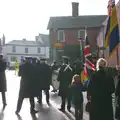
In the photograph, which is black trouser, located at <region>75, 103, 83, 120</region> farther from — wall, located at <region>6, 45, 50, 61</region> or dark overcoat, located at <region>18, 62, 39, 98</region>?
wall, located at <region>6, 45, 50, 61</region>

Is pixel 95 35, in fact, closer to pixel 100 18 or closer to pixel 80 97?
pixel 100 18

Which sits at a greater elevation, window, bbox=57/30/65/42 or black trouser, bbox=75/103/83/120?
window, bbox=57/30/65/42

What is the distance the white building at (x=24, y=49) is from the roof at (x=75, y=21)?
4169cm

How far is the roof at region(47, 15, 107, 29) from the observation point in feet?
202

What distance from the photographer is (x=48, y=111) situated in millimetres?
12562

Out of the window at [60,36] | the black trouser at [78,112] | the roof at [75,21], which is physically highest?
the roof at [75,21]

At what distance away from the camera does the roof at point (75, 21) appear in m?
61.7

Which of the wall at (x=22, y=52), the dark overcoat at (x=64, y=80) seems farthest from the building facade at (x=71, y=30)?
the dark overcoat at (x=64, y=80)

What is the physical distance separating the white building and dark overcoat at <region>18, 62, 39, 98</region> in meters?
94.0

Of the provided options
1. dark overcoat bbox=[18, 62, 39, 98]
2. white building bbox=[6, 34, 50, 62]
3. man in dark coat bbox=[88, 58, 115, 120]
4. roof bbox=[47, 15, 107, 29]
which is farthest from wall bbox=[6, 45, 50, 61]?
man in dark coat bbox=[88, 58, 115, 120]

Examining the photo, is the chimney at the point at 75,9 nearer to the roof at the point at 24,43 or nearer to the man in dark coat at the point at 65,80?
the roof at the point at 24,43

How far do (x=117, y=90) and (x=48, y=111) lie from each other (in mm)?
4220

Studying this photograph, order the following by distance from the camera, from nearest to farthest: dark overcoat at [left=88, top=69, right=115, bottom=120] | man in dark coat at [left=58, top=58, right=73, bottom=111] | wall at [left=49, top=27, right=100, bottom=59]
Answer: dark overcoat at [left=88, top=69, right=115, bottom=120] < man in dark coat at [left=58, top=58, right=73, bottom=111] < wall at [left=49, top=27, right=100, bottom=59]

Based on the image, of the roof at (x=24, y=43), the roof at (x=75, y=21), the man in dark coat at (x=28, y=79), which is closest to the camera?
the man in dark coat at (x=28, y=79)
